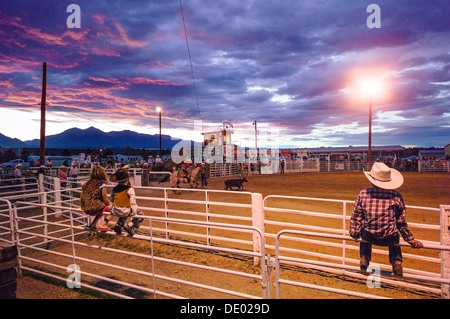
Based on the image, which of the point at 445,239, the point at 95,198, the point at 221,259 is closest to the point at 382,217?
the point at 445,239

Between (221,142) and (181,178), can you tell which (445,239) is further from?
(221,142)

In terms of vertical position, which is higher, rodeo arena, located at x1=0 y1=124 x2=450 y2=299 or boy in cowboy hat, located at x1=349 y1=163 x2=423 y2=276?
boy in cowboy hat, located at x1=349 y1=163 x2=423 y2=276

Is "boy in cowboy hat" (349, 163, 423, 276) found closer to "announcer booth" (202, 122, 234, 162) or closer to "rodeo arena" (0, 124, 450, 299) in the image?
"rodeo arena" (0, 124, 450, 299)

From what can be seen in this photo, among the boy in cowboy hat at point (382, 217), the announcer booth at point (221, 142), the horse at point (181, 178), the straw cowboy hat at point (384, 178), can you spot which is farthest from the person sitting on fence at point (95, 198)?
the announcer booth at point (221, 142)

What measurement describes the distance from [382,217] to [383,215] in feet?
0.09

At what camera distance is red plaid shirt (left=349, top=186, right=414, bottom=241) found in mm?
3398

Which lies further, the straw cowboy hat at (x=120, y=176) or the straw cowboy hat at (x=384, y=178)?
the straw cowboy hat at (x=120, y=176)

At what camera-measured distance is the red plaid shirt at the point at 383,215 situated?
340cm

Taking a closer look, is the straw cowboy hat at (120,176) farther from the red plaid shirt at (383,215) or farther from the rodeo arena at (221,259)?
the red plaid shirt at (383,215)

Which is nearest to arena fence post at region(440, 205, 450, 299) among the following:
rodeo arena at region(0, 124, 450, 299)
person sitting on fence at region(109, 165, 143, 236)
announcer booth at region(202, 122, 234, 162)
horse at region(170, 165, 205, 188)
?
rodeo arena at region(0, 124, 450, 299)

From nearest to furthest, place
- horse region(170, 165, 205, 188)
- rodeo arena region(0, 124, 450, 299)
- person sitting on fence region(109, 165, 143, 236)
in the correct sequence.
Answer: rodeo arena region(0, 124, 450, 299) < person sitting on fence region(109, 165, 143, 236) < horse region(170, 165, 205, 188)

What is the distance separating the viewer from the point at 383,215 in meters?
3.42
